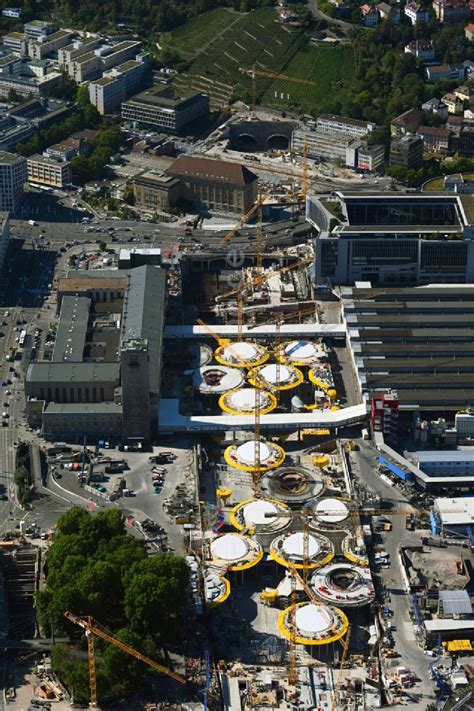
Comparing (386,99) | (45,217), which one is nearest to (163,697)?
(45,217)

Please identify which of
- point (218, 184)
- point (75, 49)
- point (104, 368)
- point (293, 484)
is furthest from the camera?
point (75, 49)

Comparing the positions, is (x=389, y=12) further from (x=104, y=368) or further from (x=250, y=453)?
(x=250, y=453)

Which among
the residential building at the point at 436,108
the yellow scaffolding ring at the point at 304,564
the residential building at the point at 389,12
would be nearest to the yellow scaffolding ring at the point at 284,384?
the yellow scaffolding ring at the point at 304,564

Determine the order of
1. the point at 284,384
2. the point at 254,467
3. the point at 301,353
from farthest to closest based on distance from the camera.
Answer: the point at 301,353, the point at 284,384, the point at 254,467

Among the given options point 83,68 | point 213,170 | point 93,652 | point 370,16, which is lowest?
point 213,170

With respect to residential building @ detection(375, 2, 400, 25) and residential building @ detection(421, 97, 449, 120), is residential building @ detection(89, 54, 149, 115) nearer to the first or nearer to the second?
residential building @ detection(375, 2, 400, 25)

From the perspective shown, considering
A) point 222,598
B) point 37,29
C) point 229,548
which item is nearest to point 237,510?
point 229,548

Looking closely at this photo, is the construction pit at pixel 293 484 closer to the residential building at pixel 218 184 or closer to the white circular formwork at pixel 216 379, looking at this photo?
the white circular formwork at pixel 216 379
